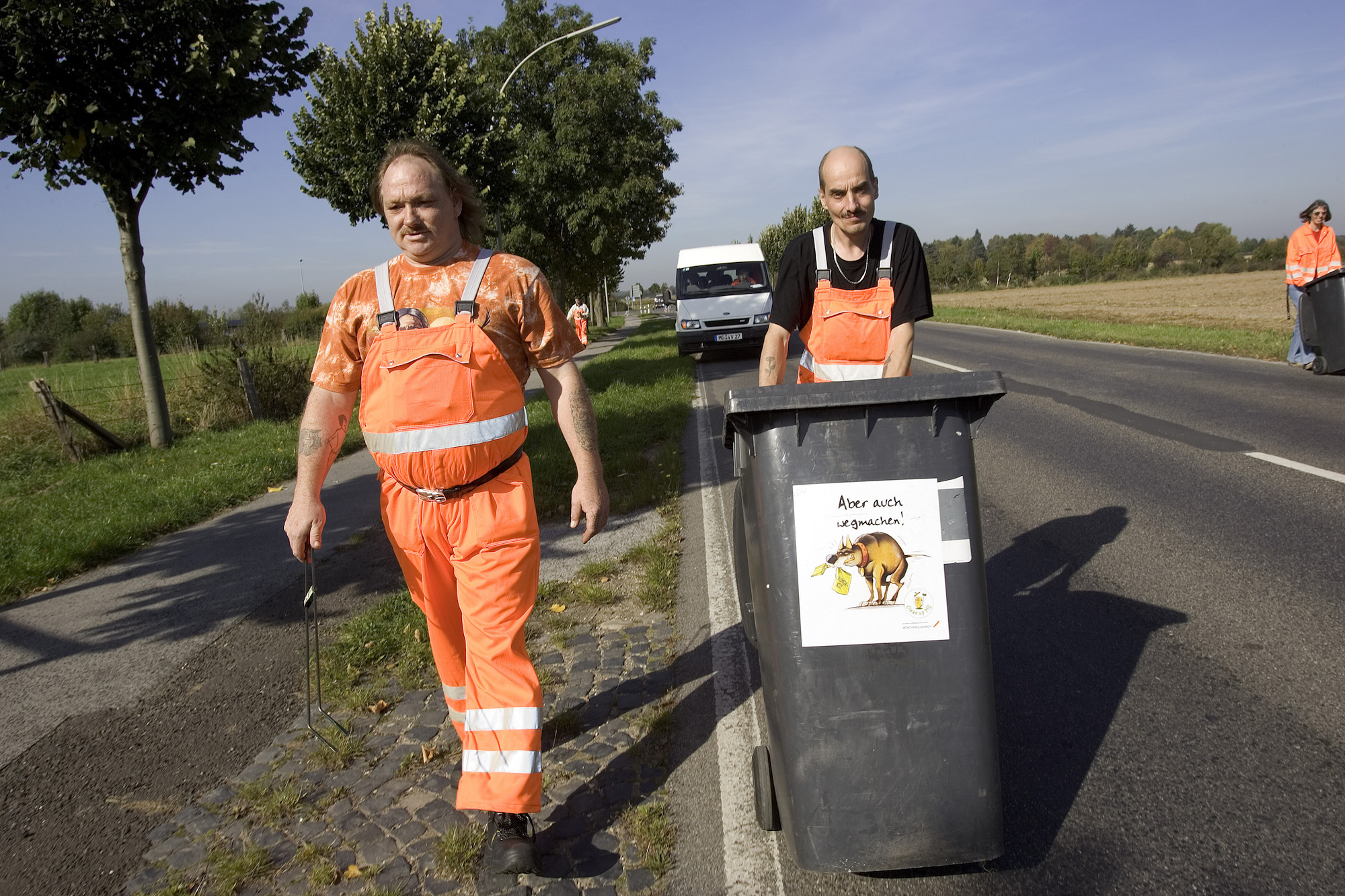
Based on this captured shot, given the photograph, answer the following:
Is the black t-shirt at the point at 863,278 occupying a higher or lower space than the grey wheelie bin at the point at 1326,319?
higher

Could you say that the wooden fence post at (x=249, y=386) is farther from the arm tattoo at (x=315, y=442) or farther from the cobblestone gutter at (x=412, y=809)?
the arm tattoo at (x=315, y=442)

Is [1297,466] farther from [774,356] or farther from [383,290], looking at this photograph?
[383,290]

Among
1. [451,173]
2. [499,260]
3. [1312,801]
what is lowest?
[1312,801]

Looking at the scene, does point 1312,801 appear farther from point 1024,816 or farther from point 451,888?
point 451,888

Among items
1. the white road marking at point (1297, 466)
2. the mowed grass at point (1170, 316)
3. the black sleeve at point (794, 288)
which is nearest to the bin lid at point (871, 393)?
the black sleeve at point (794, 288)

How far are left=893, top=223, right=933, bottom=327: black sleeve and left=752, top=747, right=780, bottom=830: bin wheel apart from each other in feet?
5.68

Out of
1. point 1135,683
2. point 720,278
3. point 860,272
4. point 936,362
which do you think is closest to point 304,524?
point 860,272

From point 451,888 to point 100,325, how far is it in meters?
64.7

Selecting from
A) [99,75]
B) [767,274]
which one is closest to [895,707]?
[99,75]

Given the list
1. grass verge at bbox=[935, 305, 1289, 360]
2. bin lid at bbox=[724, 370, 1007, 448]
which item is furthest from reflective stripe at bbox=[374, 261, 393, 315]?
grass verge at bbox=[935, 305, 1289, 360]

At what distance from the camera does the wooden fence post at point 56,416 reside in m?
9.82

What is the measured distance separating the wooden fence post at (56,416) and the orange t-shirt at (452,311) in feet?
30.0

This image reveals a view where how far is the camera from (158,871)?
2617mm

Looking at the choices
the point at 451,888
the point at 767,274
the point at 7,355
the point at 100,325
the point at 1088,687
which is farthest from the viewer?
the point at 100,325
